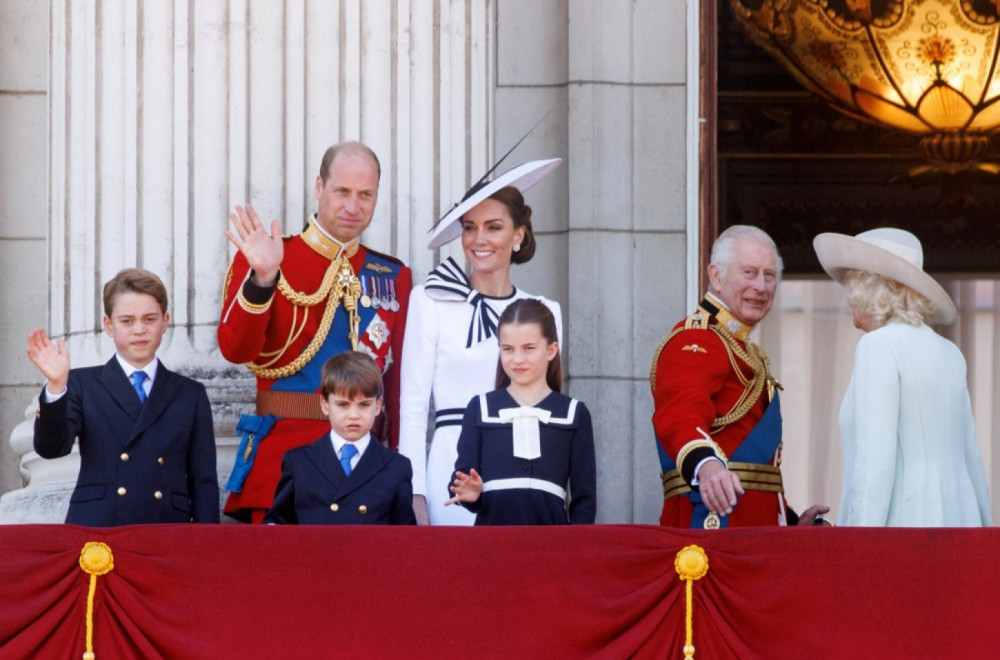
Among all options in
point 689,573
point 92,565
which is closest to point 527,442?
point 689,573

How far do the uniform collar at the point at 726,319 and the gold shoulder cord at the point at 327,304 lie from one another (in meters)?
1.07

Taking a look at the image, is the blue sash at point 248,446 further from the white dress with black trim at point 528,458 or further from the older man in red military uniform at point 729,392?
the older man in red military uniform at point 729,392

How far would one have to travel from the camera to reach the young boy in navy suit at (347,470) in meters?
5.85

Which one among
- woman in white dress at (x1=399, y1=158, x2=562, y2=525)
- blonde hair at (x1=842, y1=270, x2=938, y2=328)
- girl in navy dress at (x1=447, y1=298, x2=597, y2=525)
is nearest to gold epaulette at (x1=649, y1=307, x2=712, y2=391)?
woman in white dress at (x1=399, y1=158, x2=562, y2=525)

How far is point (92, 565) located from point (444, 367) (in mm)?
1507

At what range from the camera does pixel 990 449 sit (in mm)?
12359

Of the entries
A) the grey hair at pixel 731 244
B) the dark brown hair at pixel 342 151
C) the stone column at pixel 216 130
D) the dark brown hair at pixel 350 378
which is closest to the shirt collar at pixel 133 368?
the dark brown hair at pixel 350 378

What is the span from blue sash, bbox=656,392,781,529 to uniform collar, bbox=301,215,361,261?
1.13 m

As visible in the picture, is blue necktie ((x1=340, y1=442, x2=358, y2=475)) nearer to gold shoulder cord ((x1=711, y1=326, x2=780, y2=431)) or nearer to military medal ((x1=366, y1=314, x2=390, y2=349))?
military medal ((x1=366, y1=314, x2=390, y2=349))

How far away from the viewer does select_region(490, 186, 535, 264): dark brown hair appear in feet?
21.5

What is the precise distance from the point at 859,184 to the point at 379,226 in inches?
229

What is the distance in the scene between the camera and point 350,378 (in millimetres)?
5914

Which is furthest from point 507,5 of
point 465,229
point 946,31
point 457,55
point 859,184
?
point 859,184

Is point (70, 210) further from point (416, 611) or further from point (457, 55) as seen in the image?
point (416, 611)
